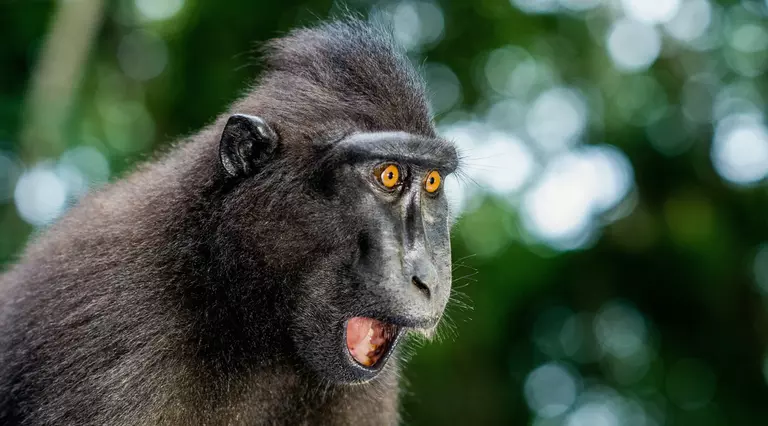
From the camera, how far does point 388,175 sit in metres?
4.50

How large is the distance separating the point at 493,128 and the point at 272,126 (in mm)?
9203

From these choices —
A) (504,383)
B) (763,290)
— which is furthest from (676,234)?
(504,383)

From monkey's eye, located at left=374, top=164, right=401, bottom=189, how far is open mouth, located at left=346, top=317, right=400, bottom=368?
740mm

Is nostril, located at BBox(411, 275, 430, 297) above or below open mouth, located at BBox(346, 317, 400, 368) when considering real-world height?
above

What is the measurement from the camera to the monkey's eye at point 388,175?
4.49 metres

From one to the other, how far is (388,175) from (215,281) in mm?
1088

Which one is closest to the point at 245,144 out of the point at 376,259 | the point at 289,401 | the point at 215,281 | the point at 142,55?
the point at 215,281

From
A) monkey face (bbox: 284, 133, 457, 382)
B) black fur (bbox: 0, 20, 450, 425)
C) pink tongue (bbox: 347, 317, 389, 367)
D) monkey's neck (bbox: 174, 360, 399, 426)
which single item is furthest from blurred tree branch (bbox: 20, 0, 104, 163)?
pink tongue (bbox: 347, 317, 389, 367)

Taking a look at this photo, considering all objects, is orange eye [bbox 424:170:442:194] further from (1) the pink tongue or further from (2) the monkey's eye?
(1) the pink tongue

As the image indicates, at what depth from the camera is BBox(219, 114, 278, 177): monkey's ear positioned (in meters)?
4.51

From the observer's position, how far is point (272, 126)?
15.3 feet

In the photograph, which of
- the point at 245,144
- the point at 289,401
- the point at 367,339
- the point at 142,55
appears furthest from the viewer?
the point at 142,55

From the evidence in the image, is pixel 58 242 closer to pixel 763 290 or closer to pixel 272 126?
pixel 272 126

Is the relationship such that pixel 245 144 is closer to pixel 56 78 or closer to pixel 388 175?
pixel 388 175
